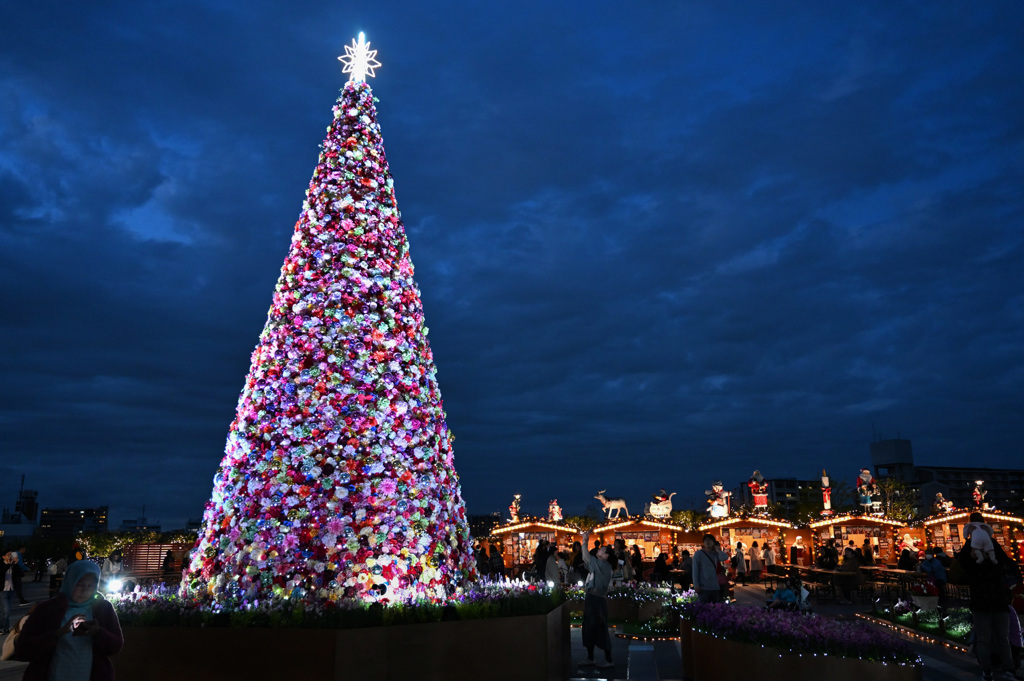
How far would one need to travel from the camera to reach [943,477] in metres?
108

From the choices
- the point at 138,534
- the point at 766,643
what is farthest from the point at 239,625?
the point at 138,534

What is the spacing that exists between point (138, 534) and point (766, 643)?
33.1 m

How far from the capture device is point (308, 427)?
280 inches

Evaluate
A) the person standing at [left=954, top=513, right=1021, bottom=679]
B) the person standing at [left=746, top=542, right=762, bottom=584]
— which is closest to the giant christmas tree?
the person standing at [left=954, top=513, right=1021, bottom=679]

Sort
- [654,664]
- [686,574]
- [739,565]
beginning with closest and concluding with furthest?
1. [654,664]
2. [686,574]
3. [739,565]

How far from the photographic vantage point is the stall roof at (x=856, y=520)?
1289 inches

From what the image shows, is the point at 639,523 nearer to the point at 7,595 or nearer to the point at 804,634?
the point at 7,595

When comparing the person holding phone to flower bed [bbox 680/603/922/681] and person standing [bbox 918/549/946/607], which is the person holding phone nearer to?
flower bed [bbox 680/603/922/681]

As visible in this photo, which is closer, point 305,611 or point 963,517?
point 305,611

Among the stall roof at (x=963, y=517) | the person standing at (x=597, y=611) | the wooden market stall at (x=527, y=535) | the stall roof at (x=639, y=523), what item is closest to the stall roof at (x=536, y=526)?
the wooden market stall at (x=527, y=535)

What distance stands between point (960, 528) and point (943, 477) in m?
86.1

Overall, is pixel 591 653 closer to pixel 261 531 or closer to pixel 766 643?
pixel 766 643

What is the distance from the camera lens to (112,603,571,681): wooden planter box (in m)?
5.79

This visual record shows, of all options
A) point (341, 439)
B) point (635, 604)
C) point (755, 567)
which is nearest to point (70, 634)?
point (341, 439)
